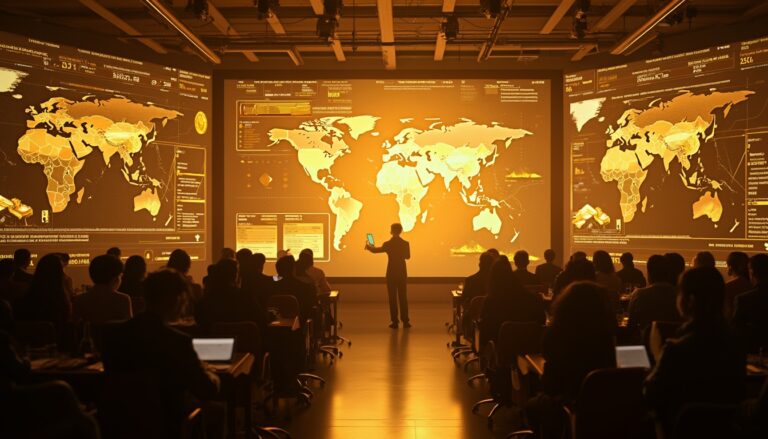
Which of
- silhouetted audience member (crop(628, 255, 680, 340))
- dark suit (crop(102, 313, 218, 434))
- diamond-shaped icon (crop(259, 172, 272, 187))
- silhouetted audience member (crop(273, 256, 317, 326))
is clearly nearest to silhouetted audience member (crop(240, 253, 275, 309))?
silhouetted audience member (crop(273, 256, 317, 326))

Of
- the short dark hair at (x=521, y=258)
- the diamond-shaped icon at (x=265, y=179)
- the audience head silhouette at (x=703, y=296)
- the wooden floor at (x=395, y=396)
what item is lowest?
the wooden floor at (x=395, y=396)

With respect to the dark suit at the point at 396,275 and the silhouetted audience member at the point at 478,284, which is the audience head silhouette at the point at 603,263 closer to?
the silhouetted audience member at the point at 478,284

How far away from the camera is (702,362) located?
3.09m

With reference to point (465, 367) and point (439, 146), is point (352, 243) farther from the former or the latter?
point (465, 367)

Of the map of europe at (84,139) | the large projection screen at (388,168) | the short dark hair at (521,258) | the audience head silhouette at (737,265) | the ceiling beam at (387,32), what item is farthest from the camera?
the large projection screen at (388,168)

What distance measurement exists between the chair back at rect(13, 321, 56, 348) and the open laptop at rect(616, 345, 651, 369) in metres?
3.49

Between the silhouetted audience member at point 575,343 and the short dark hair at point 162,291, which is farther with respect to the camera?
the silhouetted audience member at point 575,343

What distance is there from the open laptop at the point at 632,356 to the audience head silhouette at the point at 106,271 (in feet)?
11.3

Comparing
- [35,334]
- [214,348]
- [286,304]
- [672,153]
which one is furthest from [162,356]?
[672,153]

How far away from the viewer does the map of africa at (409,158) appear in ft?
40.8

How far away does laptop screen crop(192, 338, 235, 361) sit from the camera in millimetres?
4078

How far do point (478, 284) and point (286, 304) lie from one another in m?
2.39

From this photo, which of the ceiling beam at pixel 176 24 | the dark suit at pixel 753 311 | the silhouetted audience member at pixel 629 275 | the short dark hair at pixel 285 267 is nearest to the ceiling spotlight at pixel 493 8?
the silhouetted audience member at pixel 629 275

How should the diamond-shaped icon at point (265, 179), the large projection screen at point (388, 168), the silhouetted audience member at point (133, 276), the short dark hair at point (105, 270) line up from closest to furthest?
the short dark hair at point (105, 270) → the silhouetted audience member at point (133, 276) → the large projection screen at point (388, 168) → the diamond-shaped icon at point (265, 179)
